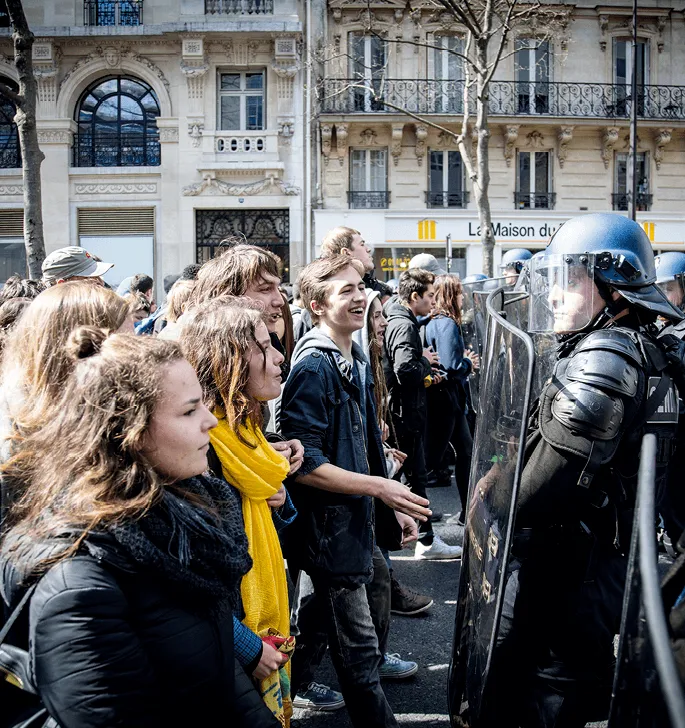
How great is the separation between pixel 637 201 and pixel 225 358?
2200 cm

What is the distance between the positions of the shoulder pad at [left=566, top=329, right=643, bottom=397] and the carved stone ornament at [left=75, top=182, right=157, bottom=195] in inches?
781

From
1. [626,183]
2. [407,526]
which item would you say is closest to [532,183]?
[626,183]

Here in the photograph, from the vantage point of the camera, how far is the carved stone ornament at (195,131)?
20.3 m

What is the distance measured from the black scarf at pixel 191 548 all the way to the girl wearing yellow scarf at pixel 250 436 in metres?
0.40

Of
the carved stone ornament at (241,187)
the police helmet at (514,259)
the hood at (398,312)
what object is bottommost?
the hood at (398,312)

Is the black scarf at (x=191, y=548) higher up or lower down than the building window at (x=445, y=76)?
lower down

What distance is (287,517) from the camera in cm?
251

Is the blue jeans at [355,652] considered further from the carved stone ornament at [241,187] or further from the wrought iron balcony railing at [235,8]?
the wrought iron balcony railing at [235,8]

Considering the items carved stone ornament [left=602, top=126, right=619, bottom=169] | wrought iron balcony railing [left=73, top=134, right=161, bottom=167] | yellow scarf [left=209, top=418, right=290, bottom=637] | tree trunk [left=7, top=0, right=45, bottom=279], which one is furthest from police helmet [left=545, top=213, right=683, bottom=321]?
carved stone ornament [left=602, top=126, right=619, bottom=169]

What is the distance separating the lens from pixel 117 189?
20641 millimetres

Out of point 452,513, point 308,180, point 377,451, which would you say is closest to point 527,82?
point 308,180

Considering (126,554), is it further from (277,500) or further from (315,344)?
(315,344)

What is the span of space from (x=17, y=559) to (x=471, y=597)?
118 cm

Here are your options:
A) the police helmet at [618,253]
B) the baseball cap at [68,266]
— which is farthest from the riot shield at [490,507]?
the baseball cap at [68,266]
